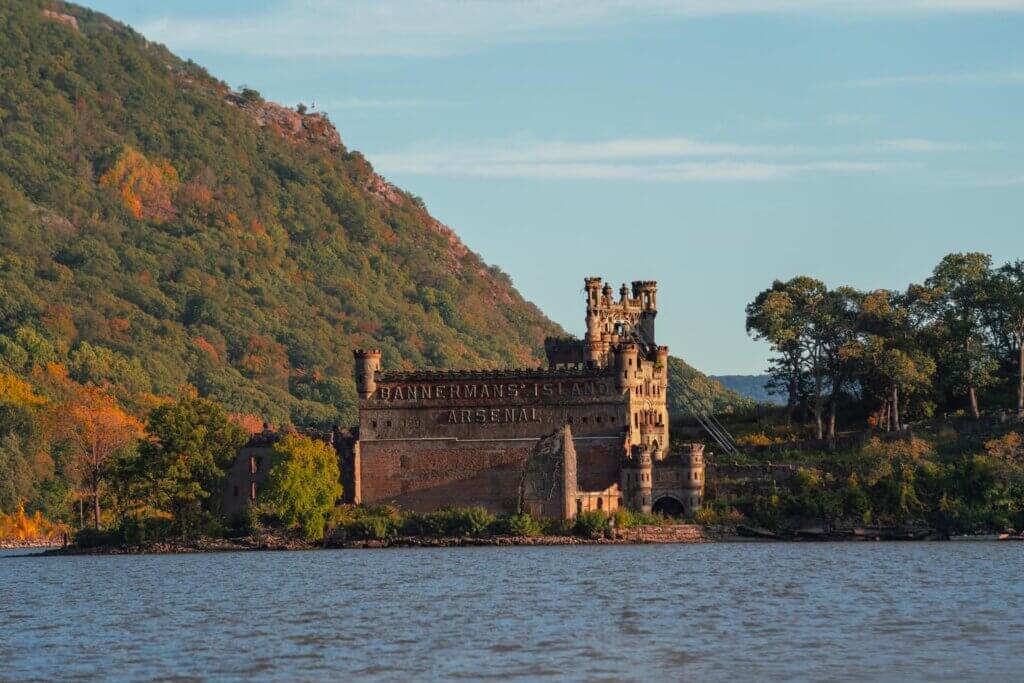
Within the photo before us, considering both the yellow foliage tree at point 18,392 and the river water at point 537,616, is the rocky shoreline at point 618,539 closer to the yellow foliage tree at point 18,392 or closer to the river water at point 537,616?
the river water at point 537,616

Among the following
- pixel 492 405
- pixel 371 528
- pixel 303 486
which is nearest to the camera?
pixel 303 486

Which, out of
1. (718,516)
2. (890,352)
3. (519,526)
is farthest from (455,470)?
(890,352)

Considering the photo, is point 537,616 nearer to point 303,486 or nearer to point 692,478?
point 303,486

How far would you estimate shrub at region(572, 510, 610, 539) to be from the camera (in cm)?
12194

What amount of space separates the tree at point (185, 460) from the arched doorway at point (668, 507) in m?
23.1

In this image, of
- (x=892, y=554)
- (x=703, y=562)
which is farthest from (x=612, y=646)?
(x=892, y=554)

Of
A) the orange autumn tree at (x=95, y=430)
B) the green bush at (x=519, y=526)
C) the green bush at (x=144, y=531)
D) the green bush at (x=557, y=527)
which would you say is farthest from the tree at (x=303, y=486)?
the orange autumn tree at (x=95, y=430)

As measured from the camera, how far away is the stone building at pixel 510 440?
125625 mm

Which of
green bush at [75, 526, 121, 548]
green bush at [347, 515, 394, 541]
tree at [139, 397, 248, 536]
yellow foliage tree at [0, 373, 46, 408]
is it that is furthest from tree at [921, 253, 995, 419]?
yellow foliage tree at [0, 373, 46, 408]

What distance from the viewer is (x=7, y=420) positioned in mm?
167250

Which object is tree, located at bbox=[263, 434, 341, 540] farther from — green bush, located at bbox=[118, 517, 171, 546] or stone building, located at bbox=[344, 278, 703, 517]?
green bush, located at bbox=[118, 517, 171, 546]

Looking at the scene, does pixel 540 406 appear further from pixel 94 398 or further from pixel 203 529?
pixel 94 398

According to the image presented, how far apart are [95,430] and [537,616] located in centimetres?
8185

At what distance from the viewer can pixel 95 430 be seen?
514 feet
